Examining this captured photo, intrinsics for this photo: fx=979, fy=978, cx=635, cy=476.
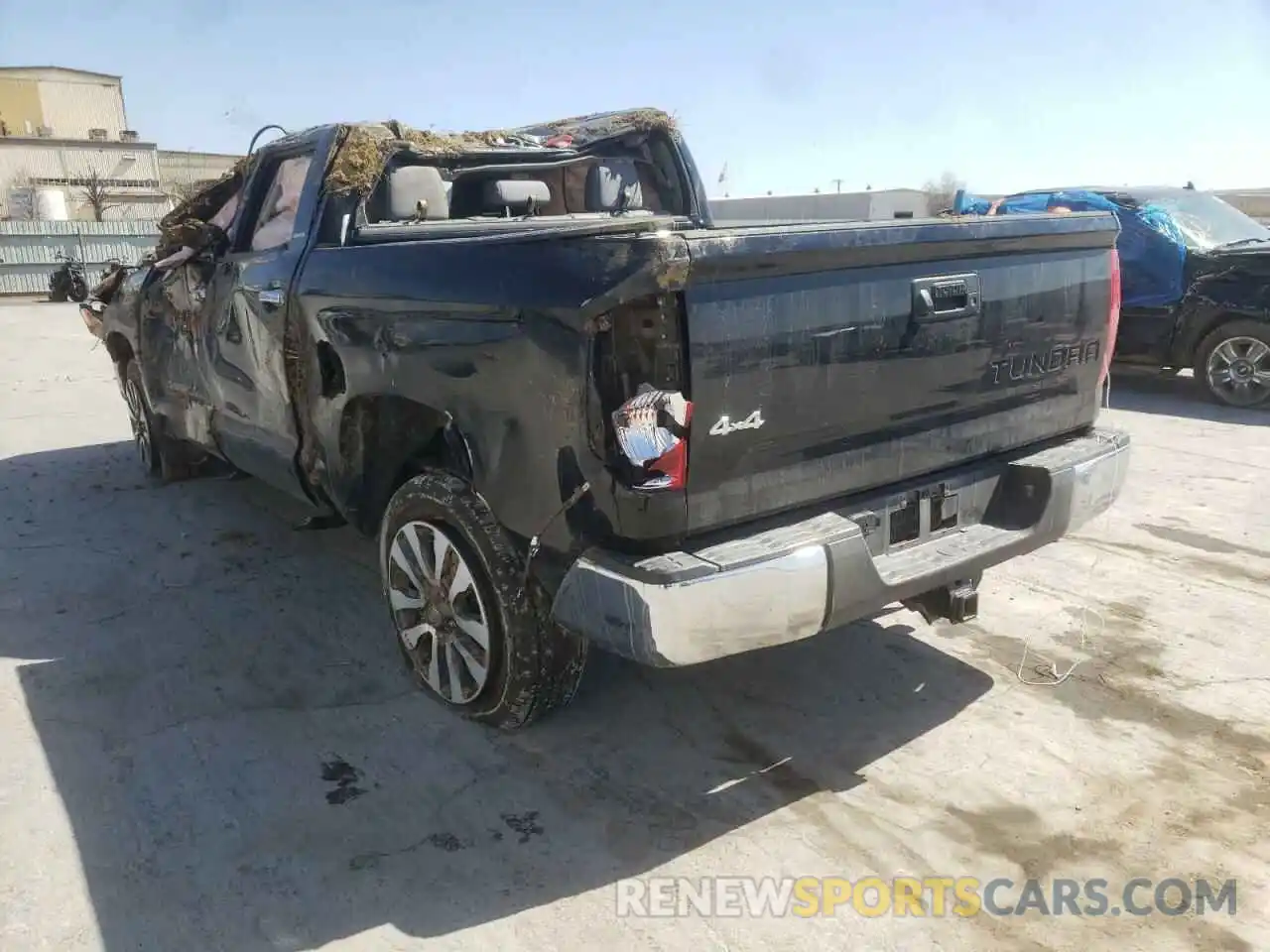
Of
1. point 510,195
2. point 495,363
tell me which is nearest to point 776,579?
point 495,363

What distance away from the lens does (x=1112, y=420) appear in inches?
307

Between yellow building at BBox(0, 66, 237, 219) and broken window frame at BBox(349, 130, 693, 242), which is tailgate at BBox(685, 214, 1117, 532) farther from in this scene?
yellow building at BBox(0, 66, 237, 219)

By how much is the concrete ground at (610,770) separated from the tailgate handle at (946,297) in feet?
4.56

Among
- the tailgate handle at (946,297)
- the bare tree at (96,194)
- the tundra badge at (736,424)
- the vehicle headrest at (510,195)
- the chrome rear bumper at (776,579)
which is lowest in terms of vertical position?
the chrome rear bumper at (776,579)

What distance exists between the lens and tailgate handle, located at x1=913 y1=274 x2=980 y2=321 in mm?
2895

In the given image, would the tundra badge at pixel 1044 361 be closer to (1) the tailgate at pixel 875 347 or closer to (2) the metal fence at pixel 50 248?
(1) the tailgate at pixel 875 347

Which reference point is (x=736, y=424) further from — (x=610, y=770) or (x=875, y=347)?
(x=610, y=770)

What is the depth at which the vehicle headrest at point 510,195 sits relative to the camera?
469cm

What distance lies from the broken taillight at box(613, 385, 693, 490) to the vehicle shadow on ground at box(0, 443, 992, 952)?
1074 millimetres

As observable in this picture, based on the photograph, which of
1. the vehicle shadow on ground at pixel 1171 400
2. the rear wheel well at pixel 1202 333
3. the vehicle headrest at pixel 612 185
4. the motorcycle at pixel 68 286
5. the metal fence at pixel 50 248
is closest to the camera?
the vehicle headrest at pixel 612 185

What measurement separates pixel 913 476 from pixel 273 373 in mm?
2618

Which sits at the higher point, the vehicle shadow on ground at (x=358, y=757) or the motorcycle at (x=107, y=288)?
the motorcycle at (x=107, y=288)

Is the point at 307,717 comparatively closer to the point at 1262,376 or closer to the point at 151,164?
the point at 1262,376

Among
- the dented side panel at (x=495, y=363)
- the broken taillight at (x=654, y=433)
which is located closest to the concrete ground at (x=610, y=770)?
the dented side panel at (x=495, y=363)
